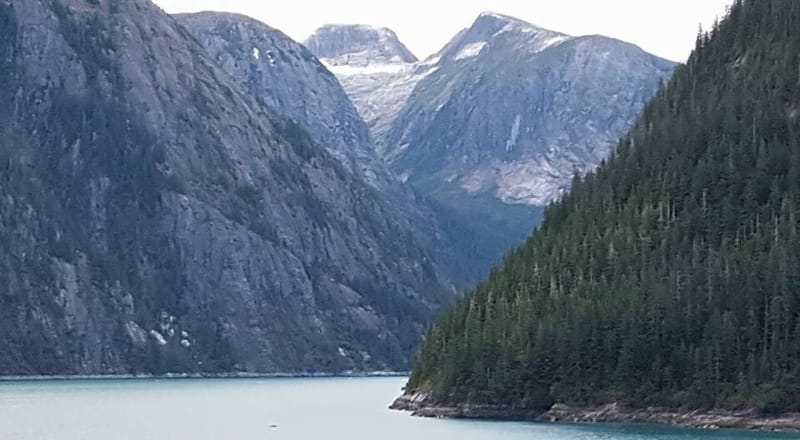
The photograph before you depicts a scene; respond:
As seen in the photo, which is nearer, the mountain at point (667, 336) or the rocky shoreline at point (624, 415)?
the rocky shoreline at point (624, 415)

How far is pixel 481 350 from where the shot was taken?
634ft

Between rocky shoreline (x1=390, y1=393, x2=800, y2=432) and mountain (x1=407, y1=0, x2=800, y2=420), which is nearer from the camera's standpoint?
rocky shoreline (x1=390, y1=393, x2=800, y2=432)

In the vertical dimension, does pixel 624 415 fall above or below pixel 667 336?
below

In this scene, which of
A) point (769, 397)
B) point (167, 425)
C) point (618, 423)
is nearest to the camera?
point (769, 397)

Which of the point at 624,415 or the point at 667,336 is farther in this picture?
the point at 667,336

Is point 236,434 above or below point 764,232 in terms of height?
below

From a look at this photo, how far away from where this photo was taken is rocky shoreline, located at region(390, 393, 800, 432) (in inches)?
6383

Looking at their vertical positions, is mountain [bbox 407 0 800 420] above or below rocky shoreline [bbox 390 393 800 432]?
above

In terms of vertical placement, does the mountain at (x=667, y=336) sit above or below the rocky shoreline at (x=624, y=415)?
above

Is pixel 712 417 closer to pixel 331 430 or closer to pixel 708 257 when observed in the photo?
pixel 708 257

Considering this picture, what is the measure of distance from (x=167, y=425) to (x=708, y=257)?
63.5 meters

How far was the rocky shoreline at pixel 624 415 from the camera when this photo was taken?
162 metres

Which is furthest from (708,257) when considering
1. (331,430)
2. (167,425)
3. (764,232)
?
(167,425)

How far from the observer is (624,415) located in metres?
176
